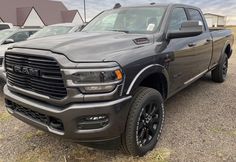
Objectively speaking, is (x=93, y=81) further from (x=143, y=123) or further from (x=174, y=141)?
(x=174, y=141)

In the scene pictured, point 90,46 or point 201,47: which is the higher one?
point 90,46

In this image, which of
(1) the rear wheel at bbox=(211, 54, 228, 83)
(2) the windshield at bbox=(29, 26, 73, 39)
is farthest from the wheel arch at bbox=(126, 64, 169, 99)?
(2) the windshield at bbox=(29, 26, 73, 39)

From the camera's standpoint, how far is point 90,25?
4.18 m

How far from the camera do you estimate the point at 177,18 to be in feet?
12.6

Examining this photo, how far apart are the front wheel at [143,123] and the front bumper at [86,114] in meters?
0.12

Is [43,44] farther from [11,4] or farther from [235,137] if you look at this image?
[11,4]

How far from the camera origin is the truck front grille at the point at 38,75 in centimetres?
230

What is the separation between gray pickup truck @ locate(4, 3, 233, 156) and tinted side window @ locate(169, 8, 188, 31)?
0.07 m

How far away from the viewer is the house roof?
3050cm

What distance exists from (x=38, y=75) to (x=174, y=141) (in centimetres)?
196

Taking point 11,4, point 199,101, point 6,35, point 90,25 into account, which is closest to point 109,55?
point 90,25

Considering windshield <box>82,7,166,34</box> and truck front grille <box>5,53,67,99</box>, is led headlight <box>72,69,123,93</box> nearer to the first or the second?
truck front grille <box>5,53,67,99</box>

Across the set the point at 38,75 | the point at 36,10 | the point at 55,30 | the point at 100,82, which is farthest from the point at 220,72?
the point at 36,10

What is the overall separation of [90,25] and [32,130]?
2.01 metres
